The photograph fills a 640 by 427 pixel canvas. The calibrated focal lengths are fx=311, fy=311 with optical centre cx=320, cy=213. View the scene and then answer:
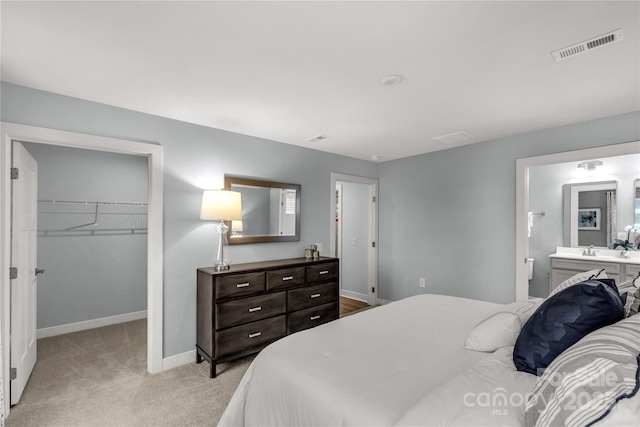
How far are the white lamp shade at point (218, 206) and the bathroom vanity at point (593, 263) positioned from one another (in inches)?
175

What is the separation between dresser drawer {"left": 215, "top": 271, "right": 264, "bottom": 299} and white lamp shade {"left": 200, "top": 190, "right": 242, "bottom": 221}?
22.6 inches

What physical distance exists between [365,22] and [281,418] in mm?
2009

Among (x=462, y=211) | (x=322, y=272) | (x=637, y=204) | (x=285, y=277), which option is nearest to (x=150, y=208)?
(x=285, y=277)

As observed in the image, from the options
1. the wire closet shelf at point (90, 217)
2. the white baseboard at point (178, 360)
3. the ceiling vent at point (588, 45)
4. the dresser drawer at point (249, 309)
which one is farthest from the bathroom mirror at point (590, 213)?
the wire closet shelf at point (90, 217)

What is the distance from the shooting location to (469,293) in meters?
4.12

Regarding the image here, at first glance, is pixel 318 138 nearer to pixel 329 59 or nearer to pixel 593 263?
pixel 329 59

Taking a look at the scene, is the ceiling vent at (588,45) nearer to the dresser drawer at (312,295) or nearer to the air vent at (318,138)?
the air vent at (318,138)

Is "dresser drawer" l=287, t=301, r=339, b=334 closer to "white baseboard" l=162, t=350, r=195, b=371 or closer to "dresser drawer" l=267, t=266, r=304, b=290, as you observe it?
"dresser drawer" l=267, t=266, r=304, b=290

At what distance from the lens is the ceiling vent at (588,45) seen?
1.71 m

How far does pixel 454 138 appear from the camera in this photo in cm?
379

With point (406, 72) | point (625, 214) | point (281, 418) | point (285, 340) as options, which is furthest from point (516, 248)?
point (281, 418)

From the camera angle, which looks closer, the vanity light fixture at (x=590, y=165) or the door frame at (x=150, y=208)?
the door frame at (x=150, y=208)

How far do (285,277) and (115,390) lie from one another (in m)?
1.71

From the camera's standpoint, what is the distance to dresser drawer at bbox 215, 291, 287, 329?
286 cm
